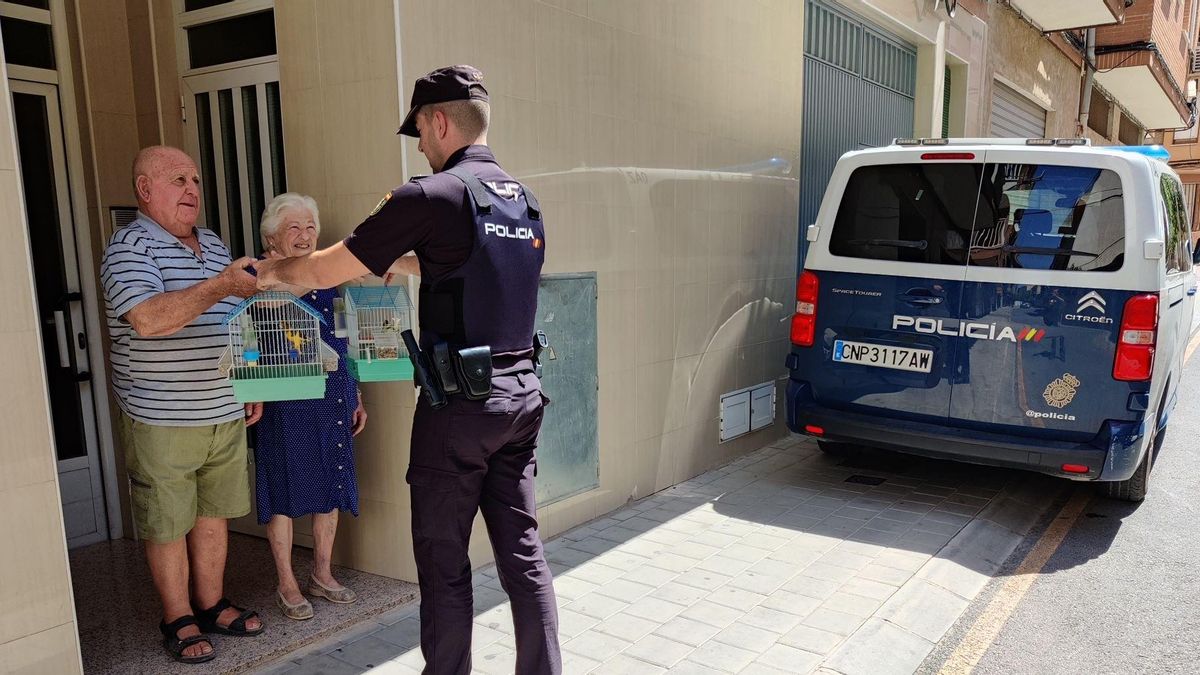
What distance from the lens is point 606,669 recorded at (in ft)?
10.8

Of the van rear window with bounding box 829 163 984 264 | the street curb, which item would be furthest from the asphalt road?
the van rear window with bounding box 829 163 984 264

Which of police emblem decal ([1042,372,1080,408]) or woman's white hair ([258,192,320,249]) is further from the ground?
woman's white hair ([258,192,320,249])

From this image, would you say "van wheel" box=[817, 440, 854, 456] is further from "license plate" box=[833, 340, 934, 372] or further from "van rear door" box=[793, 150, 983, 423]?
"license plate" box=[833, 340, 934, 372]

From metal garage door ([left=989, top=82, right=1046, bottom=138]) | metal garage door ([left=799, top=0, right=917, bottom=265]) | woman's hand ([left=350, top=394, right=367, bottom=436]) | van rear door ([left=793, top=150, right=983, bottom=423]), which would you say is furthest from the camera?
metal garage door ([left=989, top=82, right=1046, bottom=138])

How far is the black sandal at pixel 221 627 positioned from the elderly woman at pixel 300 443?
7.4 inches

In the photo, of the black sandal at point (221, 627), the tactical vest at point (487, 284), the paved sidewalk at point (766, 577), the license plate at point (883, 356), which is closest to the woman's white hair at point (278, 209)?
the tactical vest at point (487, 284)

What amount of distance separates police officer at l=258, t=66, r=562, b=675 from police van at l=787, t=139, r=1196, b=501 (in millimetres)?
3154

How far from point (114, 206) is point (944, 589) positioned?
182 inches

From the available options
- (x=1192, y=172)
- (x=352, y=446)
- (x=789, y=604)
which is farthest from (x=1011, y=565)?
(x=1192, y=172)

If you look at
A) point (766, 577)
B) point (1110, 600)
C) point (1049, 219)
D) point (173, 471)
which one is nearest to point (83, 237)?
point (173, 471)

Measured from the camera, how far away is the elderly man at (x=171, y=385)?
3115 millimetres

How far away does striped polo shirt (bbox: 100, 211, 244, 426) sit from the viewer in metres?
3.08

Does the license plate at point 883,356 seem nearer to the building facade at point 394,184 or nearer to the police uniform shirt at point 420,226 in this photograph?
the building facade at point 394,184

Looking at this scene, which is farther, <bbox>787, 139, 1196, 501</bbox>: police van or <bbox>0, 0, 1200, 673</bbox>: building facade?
<bbox>787, 139, 1196, 501</bbox>: police van
